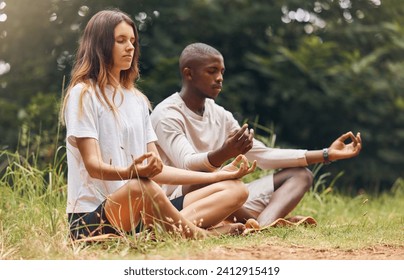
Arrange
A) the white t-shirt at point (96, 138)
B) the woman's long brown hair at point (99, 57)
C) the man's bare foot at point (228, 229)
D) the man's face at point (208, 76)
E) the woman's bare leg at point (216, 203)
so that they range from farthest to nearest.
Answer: the man's face at point (208, 76), the man's bare foot at point (228, 229), the woman's bare leg at point (216, 203), the woman's long brown hair at point (99, 57), the white t-shirt at point (96, 138)

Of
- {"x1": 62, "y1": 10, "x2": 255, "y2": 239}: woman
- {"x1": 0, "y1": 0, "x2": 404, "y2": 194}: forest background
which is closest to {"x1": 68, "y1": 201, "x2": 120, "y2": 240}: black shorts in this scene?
{"x1": 62, "y1": 10, "x2": 255, "y2": 239}: woman

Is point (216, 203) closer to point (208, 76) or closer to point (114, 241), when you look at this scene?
point (114, 241)

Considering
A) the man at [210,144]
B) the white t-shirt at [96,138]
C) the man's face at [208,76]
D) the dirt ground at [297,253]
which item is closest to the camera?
the dirt ground at [297,253]

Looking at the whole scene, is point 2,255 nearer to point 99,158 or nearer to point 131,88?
point 99,158

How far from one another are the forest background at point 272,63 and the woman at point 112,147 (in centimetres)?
291

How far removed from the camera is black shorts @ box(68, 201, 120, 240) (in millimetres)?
3428

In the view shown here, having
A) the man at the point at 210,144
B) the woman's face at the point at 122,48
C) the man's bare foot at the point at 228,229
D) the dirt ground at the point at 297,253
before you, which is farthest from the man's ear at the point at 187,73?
the dirt ground at the point at 297,253

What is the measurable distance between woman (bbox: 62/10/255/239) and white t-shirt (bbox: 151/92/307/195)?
27cm

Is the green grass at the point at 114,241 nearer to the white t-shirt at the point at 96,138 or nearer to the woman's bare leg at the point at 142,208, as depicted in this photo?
the woman's bare leg at the point at 142,208

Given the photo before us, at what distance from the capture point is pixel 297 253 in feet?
11.4

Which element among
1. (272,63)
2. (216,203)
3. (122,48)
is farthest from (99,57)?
(272,63)

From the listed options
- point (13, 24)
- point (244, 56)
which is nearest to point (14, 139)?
point (13, 24)

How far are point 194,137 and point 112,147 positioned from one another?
79 cm

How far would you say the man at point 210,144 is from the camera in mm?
4039
